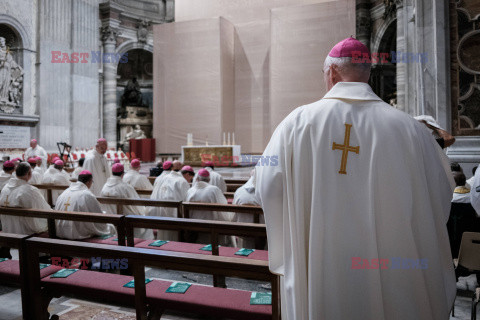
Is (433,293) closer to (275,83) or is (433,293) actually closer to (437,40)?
(437,40)

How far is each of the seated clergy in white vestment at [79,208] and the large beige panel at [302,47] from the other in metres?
9.83

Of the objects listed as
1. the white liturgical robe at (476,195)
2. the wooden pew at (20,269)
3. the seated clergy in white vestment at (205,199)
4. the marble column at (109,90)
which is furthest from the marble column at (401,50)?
the marble column at (109,90)

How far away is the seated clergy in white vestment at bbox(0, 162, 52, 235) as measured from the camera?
14.4 feet

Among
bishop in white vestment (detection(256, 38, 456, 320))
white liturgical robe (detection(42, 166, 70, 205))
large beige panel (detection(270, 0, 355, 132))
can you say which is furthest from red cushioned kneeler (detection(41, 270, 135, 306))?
large beige panel (detection(270, 0, 355, 132))

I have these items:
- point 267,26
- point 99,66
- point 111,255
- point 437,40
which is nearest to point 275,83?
point 267,26

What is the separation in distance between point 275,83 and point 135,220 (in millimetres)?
11167

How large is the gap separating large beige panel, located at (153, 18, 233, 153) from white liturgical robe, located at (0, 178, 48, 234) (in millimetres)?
9983

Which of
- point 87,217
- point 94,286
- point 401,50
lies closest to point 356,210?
point 94,286

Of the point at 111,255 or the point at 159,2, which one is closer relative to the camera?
the point at 111,255

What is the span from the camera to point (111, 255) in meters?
2.32

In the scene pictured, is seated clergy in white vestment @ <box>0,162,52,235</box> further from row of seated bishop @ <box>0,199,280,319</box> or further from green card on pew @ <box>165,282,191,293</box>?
green card on pew @ <box>165,282,191,293</box>

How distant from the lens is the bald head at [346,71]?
5.32 feet

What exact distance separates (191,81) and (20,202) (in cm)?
1099

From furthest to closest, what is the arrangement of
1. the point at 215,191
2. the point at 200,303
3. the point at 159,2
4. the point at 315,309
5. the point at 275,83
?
the point at 159,2 → the point at 275,83 → the point at 215,191 → the point at 200,303 → the point at 315,309
